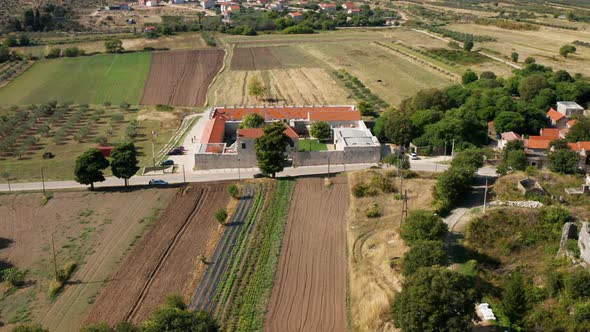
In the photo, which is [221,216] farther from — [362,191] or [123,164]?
[123,164]

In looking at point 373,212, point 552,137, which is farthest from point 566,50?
point 373,212

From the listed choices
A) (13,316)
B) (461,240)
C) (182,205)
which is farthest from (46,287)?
(461,240)

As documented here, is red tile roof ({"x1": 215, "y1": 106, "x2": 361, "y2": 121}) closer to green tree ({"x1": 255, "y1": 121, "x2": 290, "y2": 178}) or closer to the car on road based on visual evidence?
green tree ({"x1": 255, "y1": 121, "x2": 290, "y2": 178})

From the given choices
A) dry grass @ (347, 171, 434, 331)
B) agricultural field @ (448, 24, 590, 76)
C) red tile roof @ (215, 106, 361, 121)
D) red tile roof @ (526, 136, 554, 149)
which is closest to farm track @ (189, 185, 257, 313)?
dry grass @ (347, 171, 434, 331)

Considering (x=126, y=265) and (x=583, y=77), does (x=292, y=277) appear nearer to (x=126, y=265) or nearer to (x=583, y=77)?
(x=126, y=265)

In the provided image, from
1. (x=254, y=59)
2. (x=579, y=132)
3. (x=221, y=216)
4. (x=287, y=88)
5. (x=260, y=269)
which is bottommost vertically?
(x=260, y=269)
